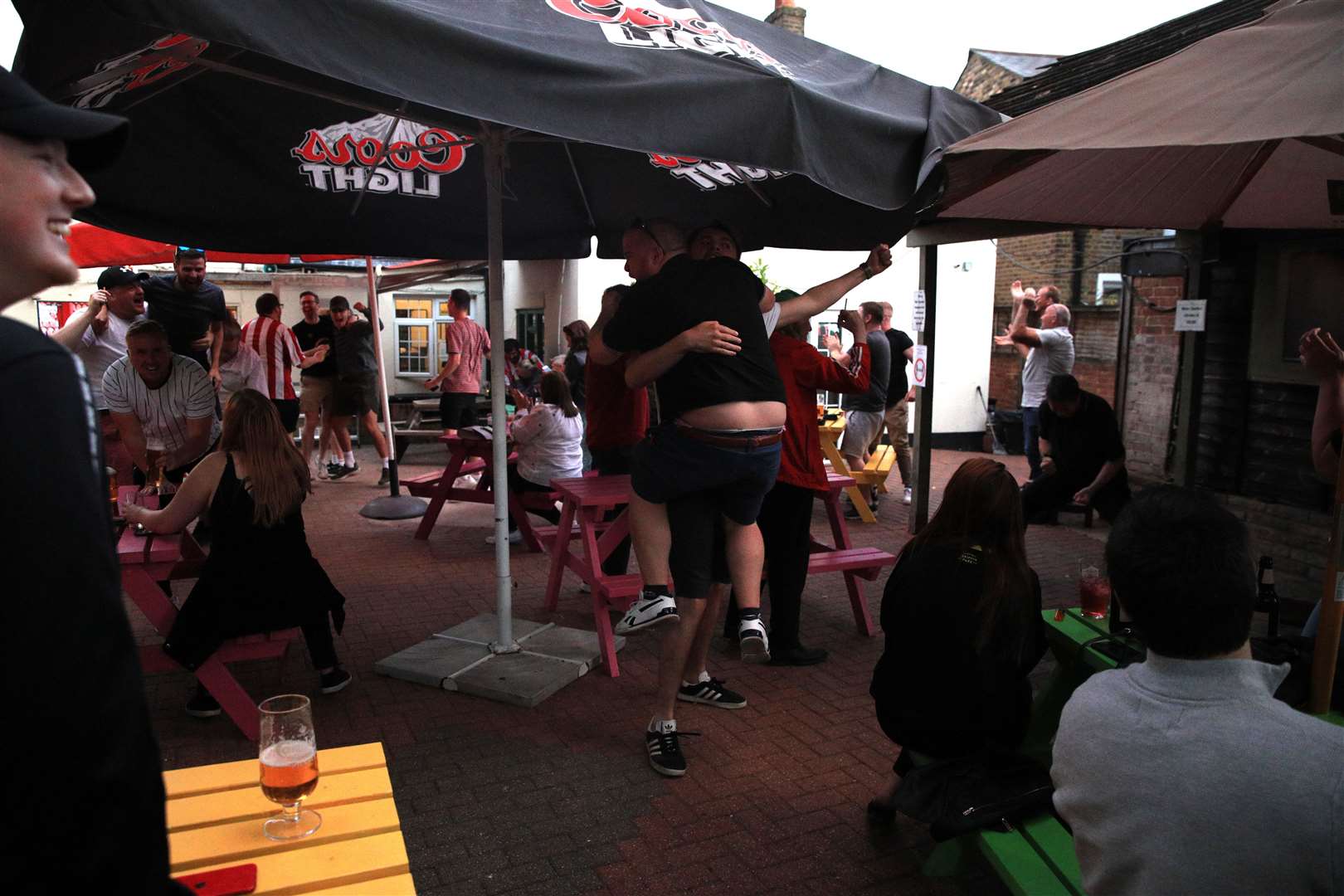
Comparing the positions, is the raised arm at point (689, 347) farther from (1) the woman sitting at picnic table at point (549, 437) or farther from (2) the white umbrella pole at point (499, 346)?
(1) the woman sitting at picnic table at point (549, 437)

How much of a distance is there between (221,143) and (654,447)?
2617 millimetres

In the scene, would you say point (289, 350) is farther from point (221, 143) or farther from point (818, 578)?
point (818, 578)

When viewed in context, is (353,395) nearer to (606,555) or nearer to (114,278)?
(114,278)

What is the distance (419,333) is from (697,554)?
15.6 meters

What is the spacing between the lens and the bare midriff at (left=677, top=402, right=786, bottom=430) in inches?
136

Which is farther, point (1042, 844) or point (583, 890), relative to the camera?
point (583, 890)

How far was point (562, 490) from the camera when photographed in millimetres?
5180

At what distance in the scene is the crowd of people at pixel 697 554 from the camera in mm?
901

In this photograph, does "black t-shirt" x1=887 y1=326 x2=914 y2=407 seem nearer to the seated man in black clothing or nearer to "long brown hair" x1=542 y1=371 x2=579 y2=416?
the seated man in black clothing

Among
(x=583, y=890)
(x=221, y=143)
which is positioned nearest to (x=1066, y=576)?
(x=583, y=890)

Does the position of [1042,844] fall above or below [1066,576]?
above

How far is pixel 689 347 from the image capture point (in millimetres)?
3367

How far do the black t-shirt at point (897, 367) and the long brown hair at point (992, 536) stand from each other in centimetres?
639

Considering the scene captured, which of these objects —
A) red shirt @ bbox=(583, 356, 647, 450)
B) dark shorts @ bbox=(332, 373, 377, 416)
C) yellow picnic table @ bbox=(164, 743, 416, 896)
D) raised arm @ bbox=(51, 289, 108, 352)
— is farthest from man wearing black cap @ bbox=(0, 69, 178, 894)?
dark shorts @ bbox=(332, 373, 377, 416)
